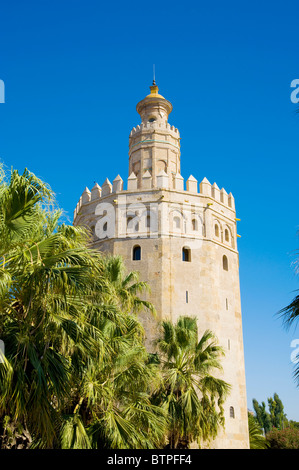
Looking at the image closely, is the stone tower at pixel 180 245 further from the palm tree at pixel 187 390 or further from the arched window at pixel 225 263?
the palm tree at pixel 187 390

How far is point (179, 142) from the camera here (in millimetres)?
29016

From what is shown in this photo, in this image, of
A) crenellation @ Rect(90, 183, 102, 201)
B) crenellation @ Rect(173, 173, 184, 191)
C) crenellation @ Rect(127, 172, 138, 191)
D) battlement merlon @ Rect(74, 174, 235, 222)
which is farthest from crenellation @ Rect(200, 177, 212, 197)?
crenellation @ Rect(90, 183, 102, 201)

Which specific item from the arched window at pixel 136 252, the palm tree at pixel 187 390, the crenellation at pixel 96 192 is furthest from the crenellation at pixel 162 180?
the palm tree at pixel 187 390

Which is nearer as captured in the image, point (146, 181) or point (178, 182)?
point (146, 181)

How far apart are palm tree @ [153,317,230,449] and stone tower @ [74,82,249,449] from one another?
179 inches

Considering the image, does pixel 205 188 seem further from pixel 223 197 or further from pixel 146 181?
pixel 146 181

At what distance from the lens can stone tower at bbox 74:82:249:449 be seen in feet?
75.7

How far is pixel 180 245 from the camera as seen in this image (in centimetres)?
2433

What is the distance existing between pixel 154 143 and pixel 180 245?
6.49 metres

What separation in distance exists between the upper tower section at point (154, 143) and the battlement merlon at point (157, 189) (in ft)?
3.26

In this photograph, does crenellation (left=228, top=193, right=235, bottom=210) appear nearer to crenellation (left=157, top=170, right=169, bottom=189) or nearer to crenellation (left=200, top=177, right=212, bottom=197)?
crenellation (left=200, top=177, right=212, bottom=197)

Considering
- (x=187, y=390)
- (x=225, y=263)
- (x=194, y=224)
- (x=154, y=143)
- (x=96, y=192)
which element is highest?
(x=154, y=143)

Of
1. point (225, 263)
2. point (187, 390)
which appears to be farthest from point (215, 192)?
point (187, 390)
